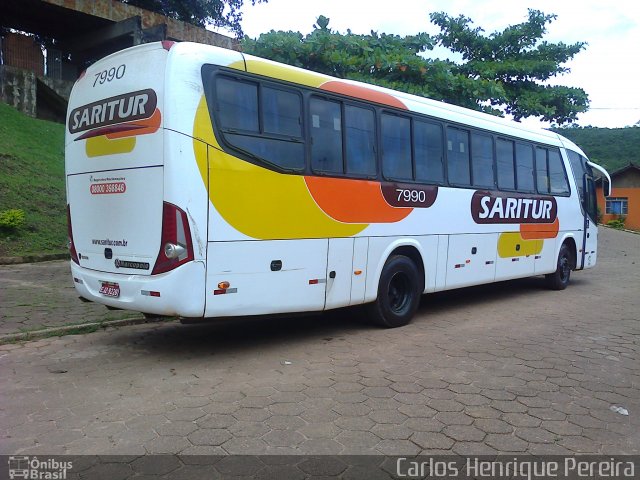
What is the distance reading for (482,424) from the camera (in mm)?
3846

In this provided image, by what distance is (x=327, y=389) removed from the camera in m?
4.55

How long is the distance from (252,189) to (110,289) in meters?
1.80

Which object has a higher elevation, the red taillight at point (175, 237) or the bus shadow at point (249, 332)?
the red taillight at point (175, 237)

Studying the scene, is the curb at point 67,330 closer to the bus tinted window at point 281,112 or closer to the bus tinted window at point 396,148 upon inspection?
the bus tinted window at point 281,112

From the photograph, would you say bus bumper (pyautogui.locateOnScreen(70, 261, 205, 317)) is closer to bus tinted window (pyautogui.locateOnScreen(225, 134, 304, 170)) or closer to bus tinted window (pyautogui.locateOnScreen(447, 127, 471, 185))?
bus tinted window (pyautogui.locateOnScreen(225, 134, 304, 170))

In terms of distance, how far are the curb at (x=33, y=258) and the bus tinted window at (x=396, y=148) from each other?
814cm

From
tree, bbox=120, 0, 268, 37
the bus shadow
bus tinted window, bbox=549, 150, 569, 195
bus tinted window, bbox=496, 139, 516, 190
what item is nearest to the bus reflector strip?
the bus shadow

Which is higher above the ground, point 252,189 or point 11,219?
point 252,189

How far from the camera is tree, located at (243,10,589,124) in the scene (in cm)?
1185

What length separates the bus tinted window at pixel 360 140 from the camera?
21.1ft

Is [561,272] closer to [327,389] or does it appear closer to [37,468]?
[327,389]

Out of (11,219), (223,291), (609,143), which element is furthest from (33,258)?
(609,143)

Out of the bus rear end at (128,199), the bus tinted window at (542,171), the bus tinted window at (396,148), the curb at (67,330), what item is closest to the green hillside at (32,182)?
the curb at (67,330)

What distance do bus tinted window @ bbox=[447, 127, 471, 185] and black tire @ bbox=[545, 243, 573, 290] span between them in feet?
13.2
